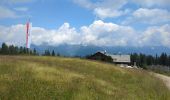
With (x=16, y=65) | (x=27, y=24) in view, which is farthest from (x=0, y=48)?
(x=16, y=65)

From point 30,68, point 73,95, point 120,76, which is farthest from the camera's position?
point 120,76

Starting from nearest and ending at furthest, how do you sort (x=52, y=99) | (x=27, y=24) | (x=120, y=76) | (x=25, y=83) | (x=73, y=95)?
(x=52, y=99) → (x=73, y=95) → (x=25, y=83) → (x=120, y=76) → (x=27, y=24)

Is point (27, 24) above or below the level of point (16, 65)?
above

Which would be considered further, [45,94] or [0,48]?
[0,48]

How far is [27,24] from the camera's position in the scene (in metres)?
47.2

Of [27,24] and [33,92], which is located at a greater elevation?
[27,24]

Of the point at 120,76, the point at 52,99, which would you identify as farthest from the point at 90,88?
the point at 120,76

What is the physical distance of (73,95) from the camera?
64.6ft

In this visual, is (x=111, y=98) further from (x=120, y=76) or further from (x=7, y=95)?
(x=120, y=76)

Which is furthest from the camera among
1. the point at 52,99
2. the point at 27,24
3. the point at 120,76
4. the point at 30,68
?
the point at 27,24

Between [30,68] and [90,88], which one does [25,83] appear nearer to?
[90,88]

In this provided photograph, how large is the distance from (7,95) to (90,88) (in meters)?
6.03

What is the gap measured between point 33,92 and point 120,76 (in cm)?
2572

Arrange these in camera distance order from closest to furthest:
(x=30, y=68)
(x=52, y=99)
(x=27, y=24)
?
(x=52, y=99) → (x=30, y=68) → (x=27, y=24)
